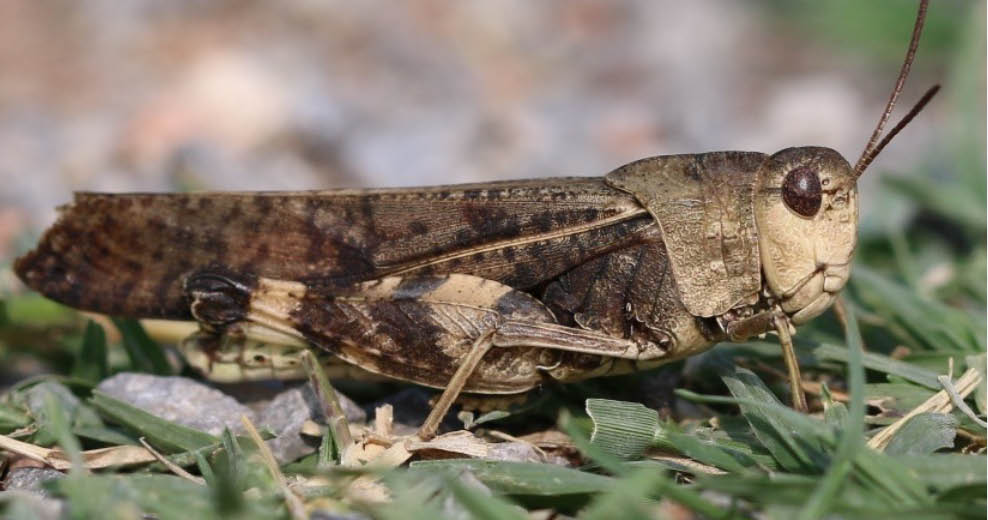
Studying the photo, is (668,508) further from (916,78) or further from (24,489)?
(916,78)

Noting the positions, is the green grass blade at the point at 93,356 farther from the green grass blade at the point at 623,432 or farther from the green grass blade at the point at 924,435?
the green grass blade at the point at 924,435

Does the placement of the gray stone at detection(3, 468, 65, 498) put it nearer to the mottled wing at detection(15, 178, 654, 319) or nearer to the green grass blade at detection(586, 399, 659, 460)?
the mottled wing at detection(15, 178, 654, 319)

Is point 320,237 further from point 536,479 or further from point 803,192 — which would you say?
point 803,192

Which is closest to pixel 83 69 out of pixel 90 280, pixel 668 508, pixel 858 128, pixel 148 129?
pixel 148 129

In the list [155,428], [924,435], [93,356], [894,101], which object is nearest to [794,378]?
[924,435]

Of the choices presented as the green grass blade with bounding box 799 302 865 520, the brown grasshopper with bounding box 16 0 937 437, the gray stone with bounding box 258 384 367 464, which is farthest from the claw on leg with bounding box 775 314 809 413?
the gray stone with bounding box 258 384 367 464

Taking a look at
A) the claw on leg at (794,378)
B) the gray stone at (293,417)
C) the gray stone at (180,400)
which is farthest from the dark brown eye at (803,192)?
the gray stone at (180,400)
